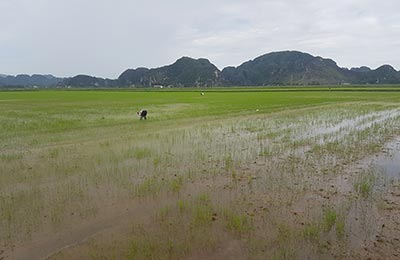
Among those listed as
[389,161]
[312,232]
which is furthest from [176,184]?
[389,161]

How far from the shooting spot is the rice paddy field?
14.3 ft

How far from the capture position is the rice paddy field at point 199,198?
4.36 meters

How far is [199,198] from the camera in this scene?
6164mm

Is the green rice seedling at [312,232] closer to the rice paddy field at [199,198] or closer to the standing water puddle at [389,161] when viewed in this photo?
the rice paddy field at [199,198]

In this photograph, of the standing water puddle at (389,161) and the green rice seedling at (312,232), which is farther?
the standing water puddle at (389,161)

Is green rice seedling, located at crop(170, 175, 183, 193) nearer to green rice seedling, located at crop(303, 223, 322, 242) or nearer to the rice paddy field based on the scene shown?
the rice paddy field

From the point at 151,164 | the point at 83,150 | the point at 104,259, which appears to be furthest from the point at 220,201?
the point at 83,150

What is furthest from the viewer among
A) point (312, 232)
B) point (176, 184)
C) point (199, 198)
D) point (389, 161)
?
point (389, 161)

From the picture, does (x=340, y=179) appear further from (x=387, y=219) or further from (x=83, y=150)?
(x=83, y=150)

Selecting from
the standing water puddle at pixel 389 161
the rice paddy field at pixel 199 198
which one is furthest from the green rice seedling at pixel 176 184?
the standing water puddle at pixel 389 161

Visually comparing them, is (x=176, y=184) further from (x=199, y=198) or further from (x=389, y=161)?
(x=389, y=161)

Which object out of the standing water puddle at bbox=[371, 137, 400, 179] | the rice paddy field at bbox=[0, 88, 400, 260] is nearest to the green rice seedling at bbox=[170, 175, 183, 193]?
the rice paddy field at bbox=[0, 88, 400, 260]

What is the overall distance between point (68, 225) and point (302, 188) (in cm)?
481

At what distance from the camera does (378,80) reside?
140375 millimetres
